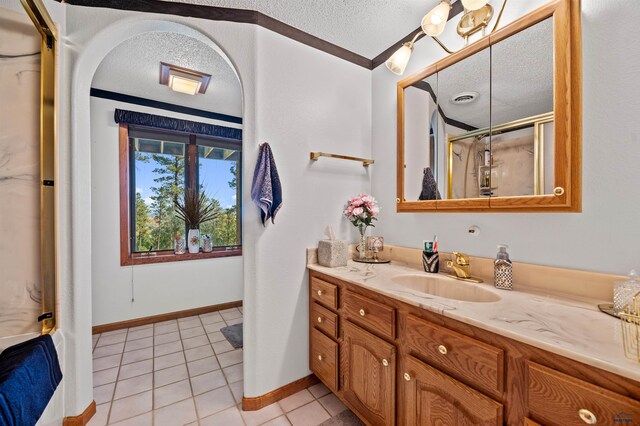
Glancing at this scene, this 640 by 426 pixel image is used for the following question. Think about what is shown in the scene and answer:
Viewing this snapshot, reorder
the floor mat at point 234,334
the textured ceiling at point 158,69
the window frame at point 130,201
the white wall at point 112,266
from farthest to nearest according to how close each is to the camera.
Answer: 1. the window frame at point 130,201
2. the white wall at point 112,266
3. the floor mat at point 234,334
4. the textured ceiling at point 158,69

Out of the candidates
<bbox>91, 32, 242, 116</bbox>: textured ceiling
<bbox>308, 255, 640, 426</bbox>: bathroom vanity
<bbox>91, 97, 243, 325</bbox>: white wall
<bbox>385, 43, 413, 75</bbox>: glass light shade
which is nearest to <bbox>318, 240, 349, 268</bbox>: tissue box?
<bbox>308, 255, 640, 426</bbox>: bathroom vanity

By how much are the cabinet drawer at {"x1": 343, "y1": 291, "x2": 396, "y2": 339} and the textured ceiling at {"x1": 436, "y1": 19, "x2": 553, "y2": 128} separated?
1091 millimetres

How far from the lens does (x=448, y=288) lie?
4.64 feet

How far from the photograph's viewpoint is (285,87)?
1749 mm

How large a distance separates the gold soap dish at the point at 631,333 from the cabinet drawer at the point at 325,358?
122cm

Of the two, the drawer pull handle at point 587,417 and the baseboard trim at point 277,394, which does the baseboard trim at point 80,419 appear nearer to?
the baseboard trim at point 277,394

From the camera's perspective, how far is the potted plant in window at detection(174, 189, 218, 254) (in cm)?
305

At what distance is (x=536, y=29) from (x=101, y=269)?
3.72 m

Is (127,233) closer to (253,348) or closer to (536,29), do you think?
(253,348)

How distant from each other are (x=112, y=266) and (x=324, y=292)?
235cm

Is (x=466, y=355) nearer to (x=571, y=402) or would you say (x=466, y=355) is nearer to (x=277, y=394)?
(x=571, y=402)

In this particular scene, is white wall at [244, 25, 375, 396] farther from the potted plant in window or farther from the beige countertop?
the potted plant in window

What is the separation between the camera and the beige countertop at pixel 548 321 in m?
0.66

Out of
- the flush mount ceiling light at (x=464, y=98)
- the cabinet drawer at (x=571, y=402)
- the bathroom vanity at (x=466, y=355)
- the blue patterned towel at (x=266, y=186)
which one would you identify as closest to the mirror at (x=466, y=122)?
the flush mount ceiling light at (x=464, y=98)
